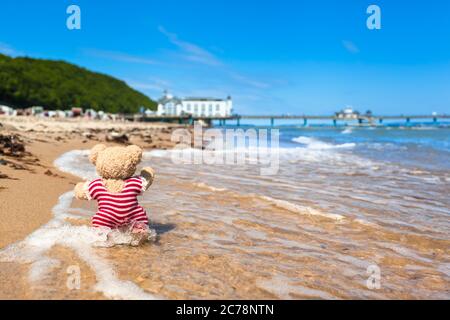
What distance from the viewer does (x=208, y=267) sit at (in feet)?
10.3

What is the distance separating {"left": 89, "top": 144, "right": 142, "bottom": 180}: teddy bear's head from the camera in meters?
3.74

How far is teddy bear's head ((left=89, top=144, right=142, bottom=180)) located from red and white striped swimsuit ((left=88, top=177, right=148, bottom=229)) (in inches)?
3.5

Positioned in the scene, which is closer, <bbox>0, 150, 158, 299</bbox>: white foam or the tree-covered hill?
<bbox>0, 150, 158, 299</bbox>: white foam

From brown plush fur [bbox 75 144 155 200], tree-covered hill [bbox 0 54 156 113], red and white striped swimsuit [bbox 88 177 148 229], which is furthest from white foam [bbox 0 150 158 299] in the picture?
tree-covered hill [bbox 0 54 156 113]

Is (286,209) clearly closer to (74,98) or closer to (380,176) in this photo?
(380,176)

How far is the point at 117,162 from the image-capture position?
12.3 feet

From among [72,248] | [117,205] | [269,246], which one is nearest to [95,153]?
[117,205]

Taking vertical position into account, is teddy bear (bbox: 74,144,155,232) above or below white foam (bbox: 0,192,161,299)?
above

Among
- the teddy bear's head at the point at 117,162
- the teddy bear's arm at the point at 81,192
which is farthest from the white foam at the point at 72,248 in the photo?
the teddy bear's head at the point at 117,162

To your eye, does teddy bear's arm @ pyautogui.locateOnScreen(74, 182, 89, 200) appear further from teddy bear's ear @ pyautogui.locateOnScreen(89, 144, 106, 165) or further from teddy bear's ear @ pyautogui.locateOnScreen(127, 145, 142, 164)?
teddy bear's ear @ pyautogui.locateOnScreen(127, 145, 142, 164)

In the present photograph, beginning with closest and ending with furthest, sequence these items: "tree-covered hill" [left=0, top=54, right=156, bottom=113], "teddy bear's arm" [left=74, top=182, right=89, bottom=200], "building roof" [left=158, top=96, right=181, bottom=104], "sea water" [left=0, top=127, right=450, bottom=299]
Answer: "sea water" [left=0, top=127, right=450, bottom=299] < "teddy bear's arm" [left=74, top=182, right=89, bottom=200] < "tree-covered hill" [left=0, top=54, right=156, bottom=113] < "building roof" [left=158, top=96, right=181, bottom=104]

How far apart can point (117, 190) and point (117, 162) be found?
265mm

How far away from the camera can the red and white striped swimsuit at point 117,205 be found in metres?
3.70

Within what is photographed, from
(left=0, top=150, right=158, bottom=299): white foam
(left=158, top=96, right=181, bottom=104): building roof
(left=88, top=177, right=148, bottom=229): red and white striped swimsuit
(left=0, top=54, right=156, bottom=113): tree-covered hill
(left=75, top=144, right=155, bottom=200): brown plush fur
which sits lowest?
(left=0, top=150, right=158, bottom=299): white foam
